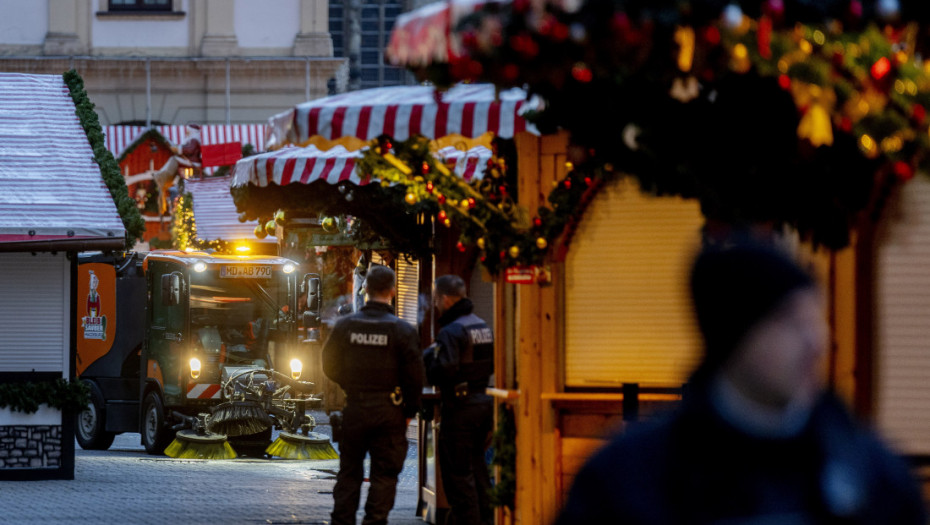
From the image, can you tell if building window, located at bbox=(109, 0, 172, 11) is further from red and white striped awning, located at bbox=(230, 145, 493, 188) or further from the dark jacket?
the dark jacket

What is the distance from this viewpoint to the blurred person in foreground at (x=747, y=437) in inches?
118

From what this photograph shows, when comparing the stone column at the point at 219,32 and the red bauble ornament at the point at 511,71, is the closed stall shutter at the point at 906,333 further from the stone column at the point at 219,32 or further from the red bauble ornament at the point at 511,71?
the stone column at the point at 219,32

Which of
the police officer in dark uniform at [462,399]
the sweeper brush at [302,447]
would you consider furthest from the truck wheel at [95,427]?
the police officer in dark uniform at [462,399]

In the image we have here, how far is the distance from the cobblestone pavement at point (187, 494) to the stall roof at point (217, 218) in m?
7.62

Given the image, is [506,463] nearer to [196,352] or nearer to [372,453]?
[372,453]

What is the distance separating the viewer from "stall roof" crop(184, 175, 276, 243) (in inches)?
1041

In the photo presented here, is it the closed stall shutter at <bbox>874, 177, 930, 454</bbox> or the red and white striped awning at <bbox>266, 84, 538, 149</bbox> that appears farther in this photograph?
the red and white striped awning at <bbox>266, 84, 538, 149</bbox>

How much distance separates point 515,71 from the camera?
16.9 feet

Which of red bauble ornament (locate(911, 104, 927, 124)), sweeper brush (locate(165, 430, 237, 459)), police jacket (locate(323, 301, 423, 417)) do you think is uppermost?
red bauble ornament (locate(911, 104, 927, 124))

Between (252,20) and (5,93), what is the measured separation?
942 inches

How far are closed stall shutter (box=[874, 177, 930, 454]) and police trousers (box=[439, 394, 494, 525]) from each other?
162 inches

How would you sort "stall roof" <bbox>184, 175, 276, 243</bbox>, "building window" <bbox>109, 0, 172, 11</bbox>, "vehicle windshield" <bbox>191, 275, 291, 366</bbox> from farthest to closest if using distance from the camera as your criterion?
"building window" <bbox>109, 0, 172, 11</bbox> → "stall roof" <bbox>184, 175, 276, 243</bbox> → "vehicle windshield" <bbox>191, 275, 291, 366</bbox>

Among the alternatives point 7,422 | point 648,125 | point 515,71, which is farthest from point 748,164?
point 7,422

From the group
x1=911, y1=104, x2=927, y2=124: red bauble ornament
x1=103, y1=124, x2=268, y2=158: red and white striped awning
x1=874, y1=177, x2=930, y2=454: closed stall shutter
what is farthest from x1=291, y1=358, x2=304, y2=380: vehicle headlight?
x1=911, y1=104, x2=927, y2=124: red bauble ornament
